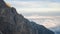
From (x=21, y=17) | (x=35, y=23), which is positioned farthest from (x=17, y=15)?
(x=35, y=23)

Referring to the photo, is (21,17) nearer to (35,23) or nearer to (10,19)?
(10,19)

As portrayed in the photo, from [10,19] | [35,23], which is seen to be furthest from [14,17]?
[35,23]

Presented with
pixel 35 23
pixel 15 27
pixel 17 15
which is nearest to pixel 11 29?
pixel 15 27

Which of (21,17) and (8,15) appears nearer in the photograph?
(8,15)

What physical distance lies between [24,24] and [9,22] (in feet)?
12.7

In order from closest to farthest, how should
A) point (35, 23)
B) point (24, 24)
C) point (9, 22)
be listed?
point (9, 22) < point (24, 24) < point (35, 23)

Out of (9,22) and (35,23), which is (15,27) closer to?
(9,22)

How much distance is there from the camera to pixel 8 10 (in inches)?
1957

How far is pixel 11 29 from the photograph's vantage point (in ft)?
161

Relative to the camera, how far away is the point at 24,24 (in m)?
51.7

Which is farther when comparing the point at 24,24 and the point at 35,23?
the point at 35,23

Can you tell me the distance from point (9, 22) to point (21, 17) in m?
4.91

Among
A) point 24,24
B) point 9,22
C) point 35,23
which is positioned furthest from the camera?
point 35,23

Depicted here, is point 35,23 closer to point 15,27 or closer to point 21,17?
point 21,17
